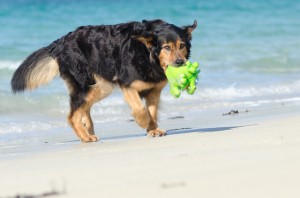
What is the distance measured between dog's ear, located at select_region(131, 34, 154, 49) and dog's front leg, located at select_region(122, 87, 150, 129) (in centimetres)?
47

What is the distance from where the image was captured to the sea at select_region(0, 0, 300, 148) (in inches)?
389

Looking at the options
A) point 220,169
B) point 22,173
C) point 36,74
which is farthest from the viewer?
point 36,74

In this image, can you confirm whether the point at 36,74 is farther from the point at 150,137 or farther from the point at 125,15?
the point at 125,15

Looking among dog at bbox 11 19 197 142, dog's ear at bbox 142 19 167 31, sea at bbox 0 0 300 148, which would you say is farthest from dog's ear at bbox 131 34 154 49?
sea at bbox 0 0 300 148

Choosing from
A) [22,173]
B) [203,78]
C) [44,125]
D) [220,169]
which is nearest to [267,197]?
[220,169]

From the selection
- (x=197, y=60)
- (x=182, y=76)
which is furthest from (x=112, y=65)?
(x=197, y=60)

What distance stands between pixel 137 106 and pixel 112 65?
0.59 meters

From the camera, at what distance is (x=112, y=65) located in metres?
8.35

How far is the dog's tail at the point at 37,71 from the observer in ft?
28.9

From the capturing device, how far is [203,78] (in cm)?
1378

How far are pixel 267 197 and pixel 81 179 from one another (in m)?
1.35

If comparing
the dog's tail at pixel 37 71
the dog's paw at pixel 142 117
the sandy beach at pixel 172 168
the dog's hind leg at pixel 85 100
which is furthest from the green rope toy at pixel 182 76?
the dog's tail at pixel 37 71

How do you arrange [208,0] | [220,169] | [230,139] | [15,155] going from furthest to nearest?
[208,0]
[15,155]
[230,139]
[220,169]

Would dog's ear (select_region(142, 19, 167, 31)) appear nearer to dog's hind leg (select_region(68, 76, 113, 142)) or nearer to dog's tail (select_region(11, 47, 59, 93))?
dog's hind leg (select_region(68, 76, 113, 142))
